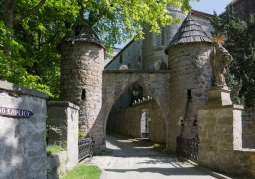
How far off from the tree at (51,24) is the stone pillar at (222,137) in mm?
3928

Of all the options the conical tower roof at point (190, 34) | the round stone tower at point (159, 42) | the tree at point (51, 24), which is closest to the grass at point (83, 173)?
the tree at point (51, 24)

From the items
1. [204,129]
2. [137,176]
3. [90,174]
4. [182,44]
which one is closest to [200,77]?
[182,44]

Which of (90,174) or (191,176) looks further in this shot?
(191,176)

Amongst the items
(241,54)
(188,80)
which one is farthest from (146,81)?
(241,54)

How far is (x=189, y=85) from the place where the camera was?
12.7m

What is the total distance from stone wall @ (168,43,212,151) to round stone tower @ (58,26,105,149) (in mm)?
3989

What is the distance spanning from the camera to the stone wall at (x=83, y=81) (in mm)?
12133

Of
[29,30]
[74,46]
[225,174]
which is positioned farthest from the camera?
[74,46]

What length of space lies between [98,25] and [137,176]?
36.0 ft

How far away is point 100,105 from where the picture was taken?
12828 millimetres

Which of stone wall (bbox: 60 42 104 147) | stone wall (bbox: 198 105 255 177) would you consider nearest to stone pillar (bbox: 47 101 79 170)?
stone wall (bbox: 198 105 255 177)

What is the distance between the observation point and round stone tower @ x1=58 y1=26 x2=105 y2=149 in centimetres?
→ 1215

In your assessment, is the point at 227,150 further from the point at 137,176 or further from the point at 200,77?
the point at 200,77

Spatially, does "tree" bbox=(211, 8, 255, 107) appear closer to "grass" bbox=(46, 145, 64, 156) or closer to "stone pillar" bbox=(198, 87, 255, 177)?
"stone pillar" bbox=(198, 87, 255, 177)
